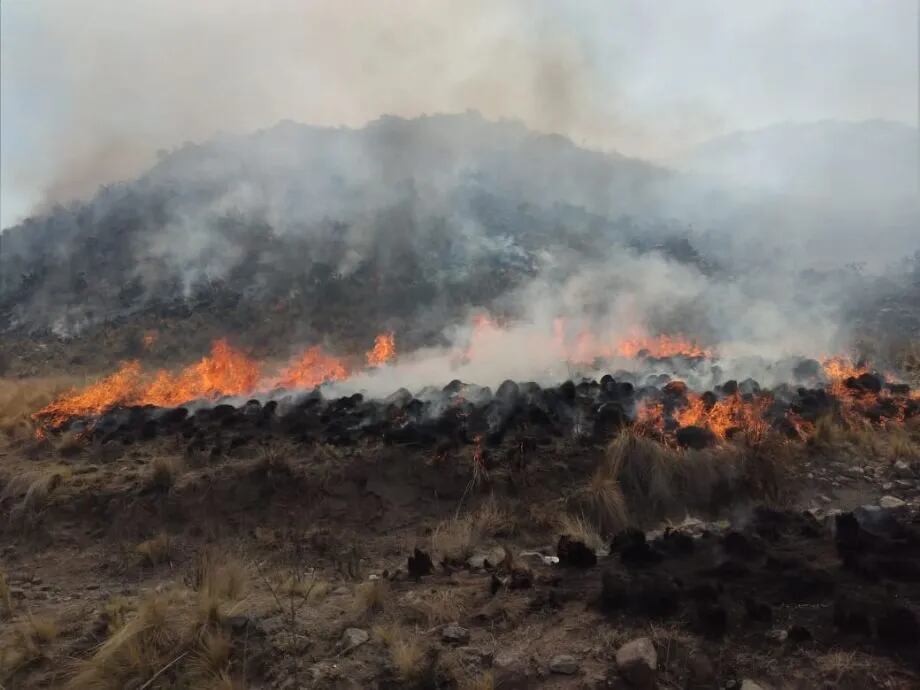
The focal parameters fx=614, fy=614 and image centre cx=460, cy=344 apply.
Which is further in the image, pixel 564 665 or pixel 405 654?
pixel 405 654

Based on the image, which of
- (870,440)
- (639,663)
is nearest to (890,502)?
(870,440)

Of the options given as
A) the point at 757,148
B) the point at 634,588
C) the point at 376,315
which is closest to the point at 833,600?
the point at 634,588

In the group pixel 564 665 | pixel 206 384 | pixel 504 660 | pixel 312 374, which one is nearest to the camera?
pixel 564 665

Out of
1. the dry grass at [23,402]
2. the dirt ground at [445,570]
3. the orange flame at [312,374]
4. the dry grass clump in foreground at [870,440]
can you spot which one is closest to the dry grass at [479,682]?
the dirt ground at [445,570]

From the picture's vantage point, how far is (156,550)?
792 cm

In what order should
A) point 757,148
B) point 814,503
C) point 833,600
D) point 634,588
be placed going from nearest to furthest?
1. point 833,600
2. point 634,588
3. point 814,503
4. point 757,148

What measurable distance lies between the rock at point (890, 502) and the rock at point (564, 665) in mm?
5359

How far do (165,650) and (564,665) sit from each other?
318cm

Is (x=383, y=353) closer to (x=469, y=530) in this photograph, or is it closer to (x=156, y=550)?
(x=156, y=550)

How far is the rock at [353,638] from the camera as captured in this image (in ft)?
16.4

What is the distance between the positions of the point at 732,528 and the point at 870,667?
300 centimetres

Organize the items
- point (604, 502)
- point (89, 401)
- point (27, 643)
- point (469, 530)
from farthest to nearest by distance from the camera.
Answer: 1. point (89, 401)
2. point (604, 502)
3. point (469, 530)
4. point (27, 643)

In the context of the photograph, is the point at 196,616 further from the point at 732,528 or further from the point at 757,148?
the point at 757,148

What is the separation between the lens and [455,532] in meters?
7.73
